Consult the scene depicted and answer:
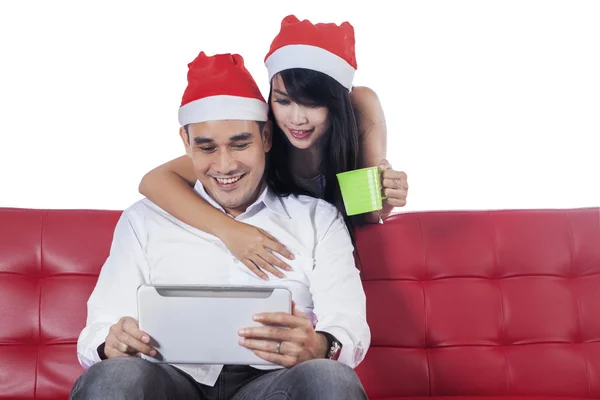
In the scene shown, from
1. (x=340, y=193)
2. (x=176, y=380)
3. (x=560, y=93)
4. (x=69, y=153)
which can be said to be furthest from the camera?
(x=560, y=93)

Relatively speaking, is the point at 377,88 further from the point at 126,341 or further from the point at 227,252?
the point at 126,341

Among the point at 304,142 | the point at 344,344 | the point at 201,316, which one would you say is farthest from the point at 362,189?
the point at 201,316

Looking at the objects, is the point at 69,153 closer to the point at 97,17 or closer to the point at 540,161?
the point at 97,17

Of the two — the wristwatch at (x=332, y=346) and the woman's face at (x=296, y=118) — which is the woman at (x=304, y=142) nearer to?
the woman's face at (x=296, y=118)

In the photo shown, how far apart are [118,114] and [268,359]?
4.45ft

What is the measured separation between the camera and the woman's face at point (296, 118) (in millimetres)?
1998

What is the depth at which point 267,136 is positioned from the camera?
2.06 metres

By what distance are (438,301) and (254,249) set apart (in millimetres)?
642

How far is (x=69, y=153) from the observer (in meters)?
2.65

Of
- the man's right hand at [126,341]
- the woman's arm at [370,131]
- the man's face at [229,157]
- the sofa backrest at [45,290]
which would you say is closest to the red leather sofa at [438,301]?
the sofa backrest at [45,290]

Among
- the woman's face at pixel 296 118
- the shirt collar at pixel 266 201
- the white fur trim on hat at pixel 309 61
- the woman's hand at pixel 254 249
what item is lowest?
the woman's hand at pixel 254 249

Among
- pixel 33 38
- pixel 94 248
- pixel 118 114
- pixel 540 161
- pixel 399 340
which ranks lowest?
pixel 399 340

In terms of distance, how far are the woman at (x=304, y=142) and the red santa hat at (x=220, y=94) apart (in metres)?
0.07

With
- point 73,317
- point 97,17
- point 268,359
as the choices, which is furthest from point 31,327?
point 97,17
